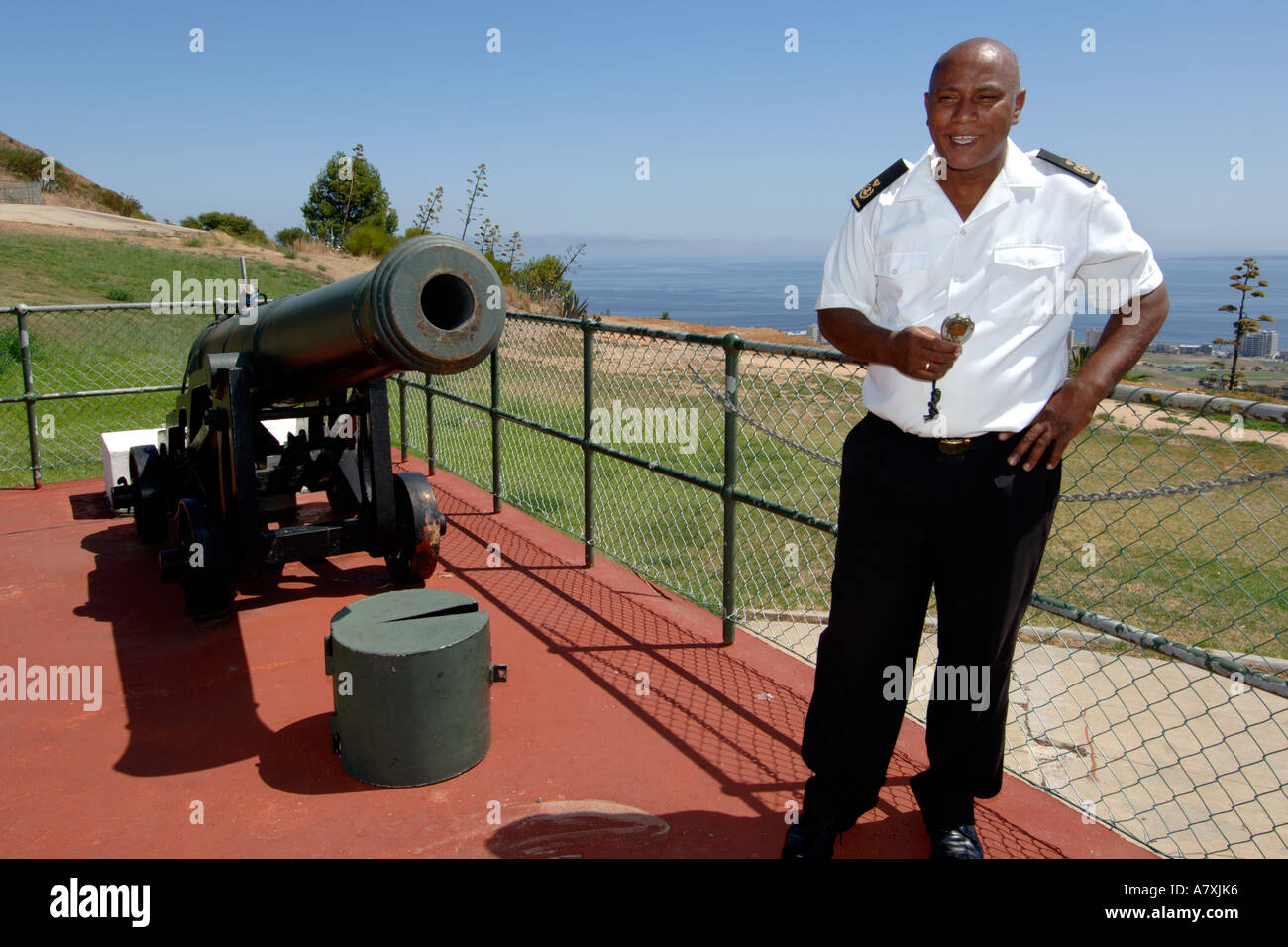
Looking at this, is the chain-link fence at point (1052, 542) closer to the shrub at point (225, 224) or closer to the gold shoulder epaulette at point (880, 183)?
the gold shoulder epaulette at point (880, 183)

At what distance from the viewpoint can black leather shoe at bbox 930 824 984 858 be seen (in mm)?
2984

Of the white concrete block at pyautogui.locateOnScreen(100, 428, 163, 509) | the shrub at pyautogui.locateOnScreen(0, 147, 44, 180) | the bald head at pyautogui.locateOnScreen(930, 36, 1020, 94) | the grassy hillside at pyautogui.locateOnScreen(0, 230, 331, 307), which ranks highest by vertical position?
the shrub at pyautogui.locateOnScreen(0, 147, 44, 180)

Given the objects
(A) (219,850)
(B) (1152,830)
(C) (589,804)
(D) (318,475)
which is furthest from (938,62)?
(D) (318,475)

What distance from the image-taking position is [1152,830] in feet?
14.0

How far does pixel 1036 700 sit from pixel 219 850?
405cm

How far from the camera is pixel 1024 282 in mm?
2568

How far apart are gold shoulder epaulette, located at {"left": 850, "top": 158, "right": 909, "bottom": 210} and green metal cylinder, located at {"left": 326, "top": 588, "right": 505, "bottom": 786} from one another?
205cm

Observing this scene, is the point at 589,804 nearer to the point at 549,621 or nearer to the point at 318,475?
the point at 549,621

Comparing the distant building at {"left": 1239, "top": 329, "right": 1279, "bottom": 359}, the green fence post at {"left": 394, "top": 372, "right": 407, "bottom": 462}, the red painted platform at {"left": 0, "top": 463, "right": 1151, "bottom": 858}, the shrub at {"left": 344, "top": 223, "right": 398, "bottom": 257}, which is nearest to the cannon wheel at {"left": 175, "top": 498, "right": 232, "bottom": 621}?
the red painted platform at {"left": 0, "top": 463, "right": 1151, "bottom": 858}

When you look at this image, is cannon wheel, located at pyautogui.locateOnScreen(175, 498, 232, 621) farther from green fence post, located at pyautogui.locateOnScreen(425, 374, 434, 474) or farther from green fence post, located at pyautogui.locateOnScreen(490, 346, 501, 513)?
green fence post, located at pyautogui.locateOnScreen(425, 374, 434, 474)

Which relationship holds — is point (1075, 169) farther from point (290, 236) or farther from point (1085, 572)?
point (290, 236)

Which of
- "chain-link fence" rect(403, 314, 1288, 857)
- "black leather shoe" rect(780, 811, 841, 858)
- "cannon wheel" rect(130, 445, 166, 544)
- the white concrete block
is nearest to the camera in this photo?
"black leather shoe" rect(780, 811, 841, 858)

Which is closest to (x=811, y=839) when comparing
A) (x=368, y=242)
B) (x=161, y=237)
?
(x=161, y=237)

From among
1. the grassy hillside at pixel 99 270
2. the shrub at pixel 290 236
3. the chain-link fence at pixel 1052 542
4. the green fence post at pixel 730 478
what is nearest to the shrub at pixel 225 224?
the shrub at pixel 290 236
